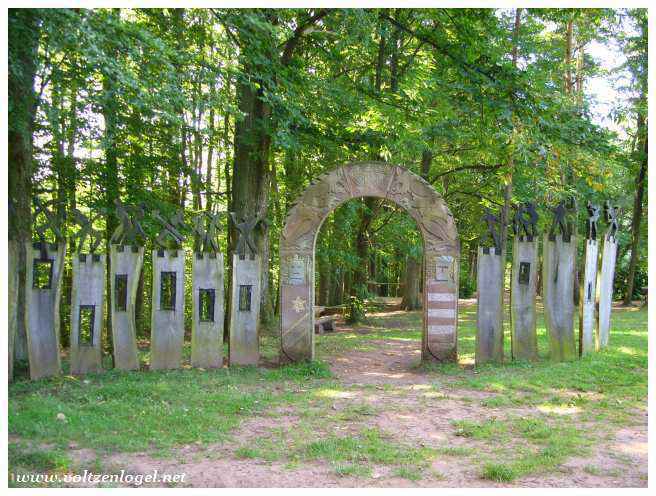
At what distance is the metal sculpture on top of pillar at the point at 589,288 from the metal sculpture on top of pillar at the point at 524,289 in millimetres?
882

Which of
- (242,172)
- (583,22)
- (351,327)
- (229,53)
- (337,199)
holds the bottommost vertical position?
(351,327)

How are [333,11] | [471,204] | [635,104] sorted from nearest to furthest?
[333,11] → [635,104] → [471,204]

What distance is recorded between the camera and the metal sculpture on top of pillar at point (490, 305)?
9.16m

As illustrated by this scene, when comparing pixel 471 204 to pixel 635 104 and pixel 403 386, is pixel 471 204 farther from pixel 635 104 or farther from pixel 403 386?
pixel 403 386

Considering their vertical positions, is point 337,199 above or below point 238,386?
above

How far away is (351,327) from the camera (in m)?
16.1

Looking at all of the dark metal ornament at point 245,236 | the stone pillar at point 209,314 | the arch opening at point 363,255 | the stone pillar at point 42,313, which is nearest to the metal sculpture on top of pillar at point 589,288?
the arch opening at point 363,255

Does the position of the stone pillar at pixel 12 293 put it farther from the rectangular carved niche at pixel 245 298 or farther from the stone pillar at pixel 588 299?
the stone pillar at pixel 588 299

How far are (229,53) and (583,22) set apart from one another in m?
11.7

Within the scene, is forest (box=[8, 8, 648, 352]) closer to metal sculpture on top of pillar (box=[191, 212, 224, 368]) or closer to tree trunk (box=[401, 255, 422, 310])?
metal sculpture on top of pillar (box=[191, 212, 224, 368])

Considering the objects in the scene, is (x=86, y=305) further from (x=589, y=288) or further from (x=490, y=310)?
(x=589, y=288)

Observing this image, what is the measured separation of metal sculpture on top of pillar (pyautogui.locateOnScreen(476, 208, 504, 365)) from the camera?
30.1 ft

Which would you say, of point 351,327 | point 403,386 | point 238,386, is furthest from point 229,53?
point 351,327

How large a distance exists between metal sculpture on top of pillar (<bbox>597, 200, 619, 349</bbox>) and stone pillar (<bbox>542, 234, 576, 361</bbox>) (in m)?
1.16
